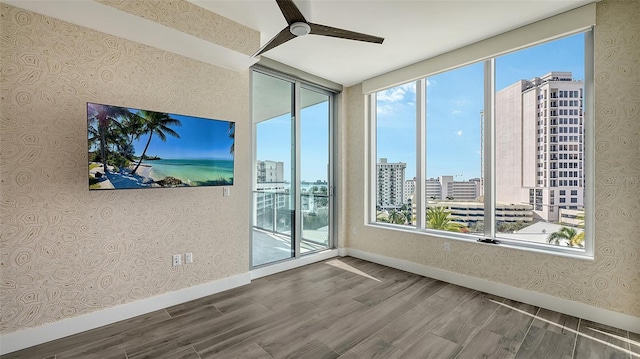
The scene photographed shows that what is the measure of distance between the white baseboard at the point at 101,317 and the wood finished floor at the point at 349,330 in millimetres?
62

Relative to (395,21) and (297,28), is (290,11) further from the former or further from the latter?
(395,21)

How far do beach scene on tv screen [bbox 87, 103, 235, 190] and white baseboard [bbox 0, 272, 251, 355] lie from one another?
1.11 m

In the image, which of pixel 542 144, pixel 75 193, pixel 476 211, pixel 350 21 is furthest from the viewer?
pixel 476 211

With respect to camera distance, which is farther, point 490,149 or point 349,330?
point 490,149

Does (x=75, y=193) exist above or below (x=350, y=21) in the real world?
below

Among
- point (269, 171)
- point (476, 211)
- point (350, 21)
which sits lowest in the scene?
point (476, 211)

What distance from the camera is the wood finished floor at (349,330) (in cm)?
210

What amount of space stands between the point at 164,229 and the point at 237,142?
1200 millimetres

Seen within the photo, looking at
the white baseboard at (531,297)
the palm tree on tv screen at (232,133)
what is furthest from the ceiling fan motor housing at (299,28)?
the white baseboard at (531,297)

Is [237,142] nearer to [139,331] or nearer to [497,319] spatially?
[139,331]

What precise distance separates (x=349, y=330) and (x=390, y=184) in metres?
2.46

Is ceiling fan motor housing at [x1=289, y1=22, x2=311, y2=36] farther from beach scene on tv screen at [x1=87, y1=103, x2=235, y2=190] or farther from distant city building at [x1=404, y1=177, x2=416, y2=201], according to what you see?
distant city building at [x1=404, y1=177, x2=416, y2=201]

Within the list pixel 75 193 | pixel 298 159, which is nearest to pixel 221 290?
pixel 75 193

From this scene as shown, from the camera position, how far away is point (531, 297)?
286 cm
